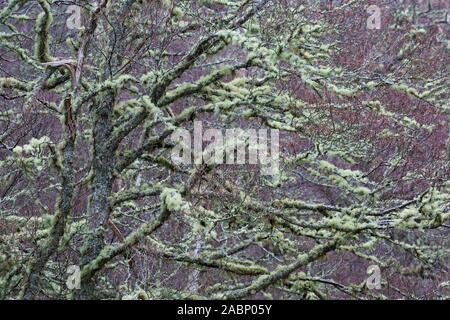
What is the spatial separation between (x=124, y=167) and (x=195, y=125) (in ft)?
3.70

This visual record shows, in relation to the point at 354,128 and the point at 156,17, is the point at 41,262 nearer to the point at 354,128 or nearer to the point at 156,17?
the point at 156,17

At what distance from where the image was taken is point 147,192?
7617 mm
